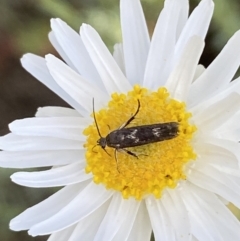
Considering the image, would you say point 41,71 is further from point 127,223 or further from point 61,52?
point 127,223

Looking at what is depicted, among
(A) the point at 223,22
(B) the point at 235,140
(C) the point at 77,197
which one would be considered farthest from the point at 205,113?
(A) the point at 223,22

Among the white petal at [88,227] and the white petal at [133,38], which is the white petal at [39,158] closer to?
the white petal at [88,227]

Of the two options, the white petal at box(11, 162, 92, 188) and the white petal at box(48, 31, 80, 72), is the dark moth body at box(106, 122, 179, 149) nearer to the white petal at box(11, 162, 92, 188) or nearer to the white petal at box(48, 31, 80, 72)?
the white petal at box(11, 162, 92, 188)

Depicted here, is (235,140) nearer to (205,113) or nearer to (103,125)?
(205,113)

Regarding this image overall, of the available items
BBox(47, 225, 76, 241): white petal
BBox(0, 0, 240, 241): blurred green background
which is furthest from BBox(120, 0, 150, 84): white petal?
BBox(0, 0, 240, 241): blurred green background

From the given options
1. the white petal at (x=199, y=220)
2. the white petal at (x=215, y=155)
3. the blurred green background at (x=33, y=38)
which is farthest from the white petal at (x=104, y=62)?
the blurred green background at (x=33, y=38)

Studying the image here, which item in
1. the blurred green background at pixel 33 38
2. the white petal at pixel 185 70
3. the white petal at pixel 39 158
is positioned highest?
the blurred green background at pixel 33 38
